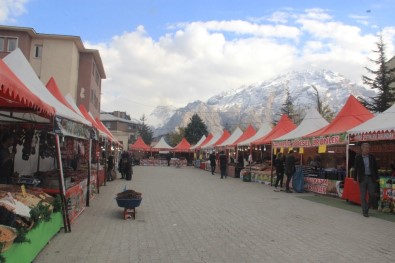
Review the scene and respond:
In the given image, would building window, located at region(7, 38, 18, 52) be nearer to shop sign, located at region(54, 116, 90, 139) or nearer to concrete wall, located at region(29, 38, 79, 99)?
concrete wall, located at region(29, 38, 79, 99)

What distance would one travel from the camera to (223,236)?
7617 millimetres

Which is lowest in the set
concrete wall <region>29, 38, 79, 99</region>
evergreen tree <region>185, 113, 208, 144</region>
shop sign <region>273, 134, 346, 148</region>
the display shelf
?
the display shelf

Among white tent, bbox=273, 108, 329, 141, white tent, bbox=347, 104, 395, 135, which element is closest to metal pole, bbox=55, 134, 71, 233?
white tent, bbox=347, 104, 395, 135

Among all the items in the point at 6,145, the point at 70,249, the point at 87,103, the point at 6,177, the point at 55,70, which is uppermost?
the point at 55,70

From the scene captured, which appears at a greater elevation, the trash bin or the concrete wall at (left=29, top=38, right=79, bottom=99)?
the concrete wall at (left=29, top=38, right=79, bottom=99)

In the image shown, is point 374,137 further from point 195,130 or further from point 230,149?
point 195,130

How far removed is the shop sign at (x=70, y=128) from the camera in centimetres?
720

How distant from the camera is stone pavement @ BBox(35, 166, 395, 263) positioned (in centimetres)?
613

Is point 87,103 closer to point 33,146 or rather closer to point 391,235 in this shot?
point 33,146

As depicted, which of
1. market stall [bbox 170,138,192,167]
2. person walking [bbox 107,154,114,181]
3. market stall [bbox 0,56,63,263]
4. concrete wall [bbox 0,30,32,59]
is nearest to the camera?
market stall [bbox 0,56,63,263]

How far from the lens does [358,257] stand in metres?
6.21

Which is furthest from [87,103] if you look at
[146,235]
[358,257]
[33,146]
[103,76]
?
[358,257]

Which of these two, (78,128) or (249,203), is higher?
(78,128)

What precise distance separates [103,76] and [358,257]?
A: 176ft
